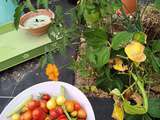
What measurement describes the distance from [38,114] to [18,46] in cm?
37

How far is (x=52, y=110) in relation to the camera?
71cm

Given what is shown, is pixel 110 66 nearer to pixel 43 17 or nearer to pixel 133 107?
Result: pixel 133 107

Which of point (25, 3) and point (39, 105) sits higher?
point (25, 3)

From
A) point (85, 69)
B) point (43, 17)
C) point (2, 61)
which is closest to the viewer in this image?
point (85, 69)

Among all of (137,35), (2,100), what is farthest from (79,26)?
(2,100)

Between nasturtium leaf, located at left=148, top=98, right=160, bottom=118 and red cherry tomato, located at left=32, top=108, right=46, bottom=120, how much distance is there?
312 mm

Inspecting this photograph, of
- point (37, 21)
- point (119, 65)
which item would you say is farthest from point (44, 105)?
point (37, 21)

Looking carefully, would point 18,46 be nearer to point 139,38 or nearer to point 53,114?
point 53,114

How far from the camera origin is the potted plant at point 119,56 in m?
0.47

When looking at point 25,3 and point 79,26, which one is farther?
point 79,26

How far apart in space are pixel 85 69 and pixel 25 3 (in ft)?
0.94

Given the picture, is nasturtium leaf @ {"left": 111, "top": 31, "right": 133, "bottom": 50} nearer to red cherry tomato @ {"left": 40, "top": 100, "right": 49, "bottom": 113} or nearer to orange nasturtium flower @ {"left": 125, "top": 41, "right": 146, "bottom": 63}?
orange nasturtium flower @ {"left": 125, "top": 41, "right": 146, "bottom": 63}

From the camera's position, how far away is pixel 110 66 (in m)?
0.58

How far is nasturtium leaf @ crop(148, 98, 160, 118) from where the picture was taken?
0.47 meters
